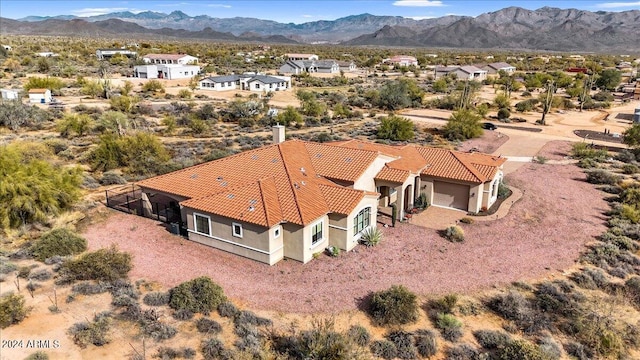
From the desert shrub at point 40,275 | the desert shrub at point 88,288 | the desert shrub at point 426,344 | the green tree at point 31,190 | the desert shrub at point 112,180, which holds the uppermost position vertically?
the green tree at point 31,190

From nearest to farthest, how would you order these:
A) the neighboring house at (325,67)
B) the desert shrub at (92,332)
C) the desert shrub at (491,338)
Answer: the desert shrub at (92,332), the desert shrub at (491,338), the neighboring house at (325,67)

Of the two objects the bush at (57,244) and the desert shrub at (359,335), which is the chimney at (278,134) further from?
the desert shrub at (359,335)

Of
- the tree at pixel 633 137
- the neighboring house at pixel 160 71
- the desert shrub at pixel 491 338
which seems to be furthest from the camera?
the neighboring house at pixel 160 71

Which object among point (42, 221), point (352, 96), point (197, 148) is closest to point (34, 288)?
point (42, 221)

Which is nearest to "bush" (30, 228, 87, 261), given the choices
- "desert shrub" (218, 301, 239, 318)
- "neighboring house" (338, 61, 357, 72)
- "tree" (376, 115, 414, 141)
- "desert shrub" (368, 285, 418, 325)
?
"desert shrub" (218, 301, 239, 318)

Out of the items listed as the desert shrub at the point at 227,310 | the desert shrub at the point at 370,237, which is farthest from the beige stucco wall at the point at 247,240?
the desert shrub at the point at 370,237

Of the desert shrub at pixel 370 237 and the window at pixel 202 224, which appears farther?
the desert shrub at pixel 370 237
